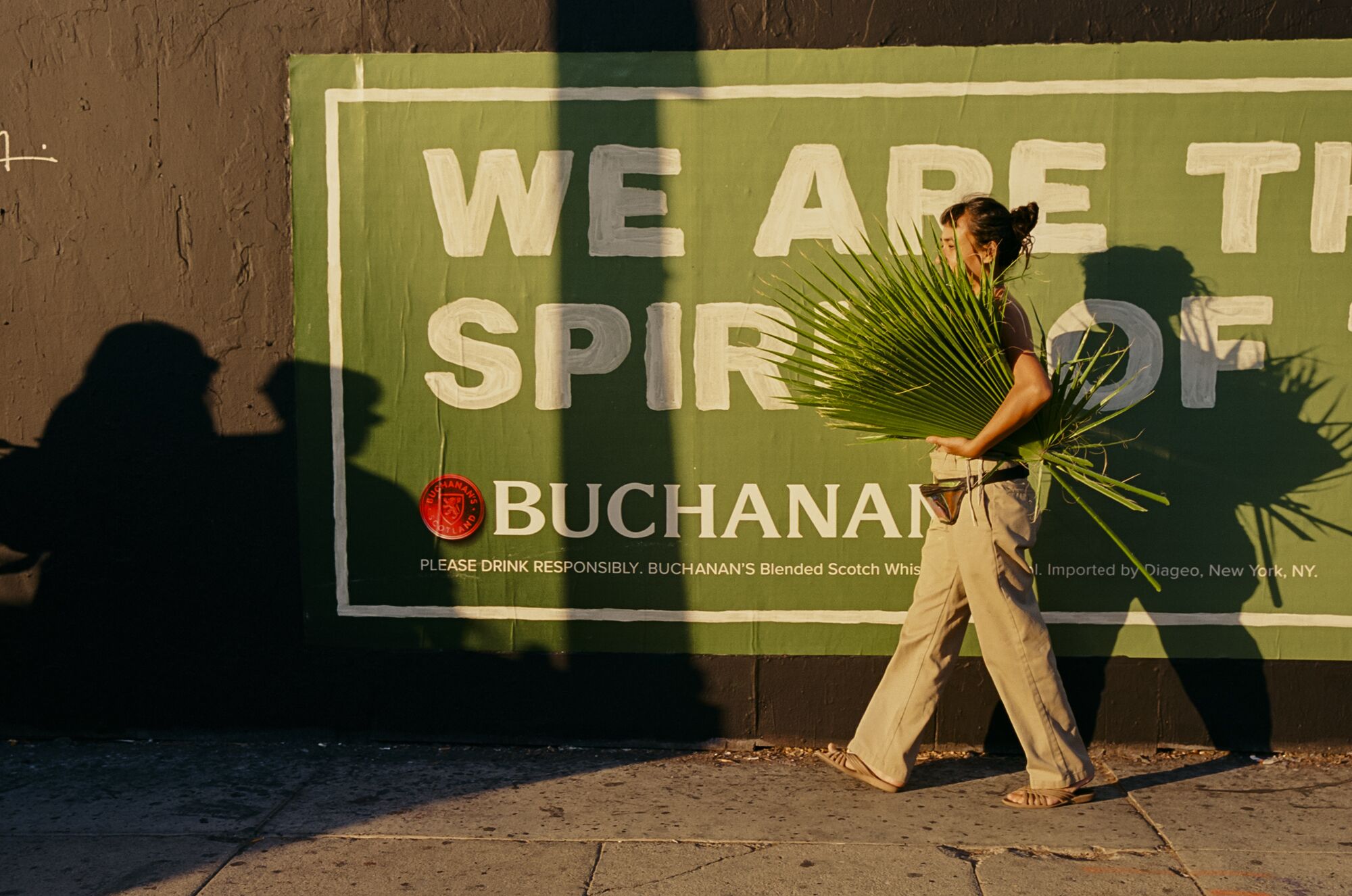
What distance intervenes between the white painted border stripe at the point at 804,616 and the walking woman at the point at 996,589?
0.42m

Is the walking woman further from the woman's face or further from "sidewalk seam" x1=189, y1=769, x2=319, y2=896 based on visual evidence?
"sidewalk seam" x1=189, y1=769, x2=319, y2=896

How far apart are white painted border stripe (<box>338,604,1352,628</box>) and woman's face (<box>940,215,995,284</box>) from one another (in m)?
1.36

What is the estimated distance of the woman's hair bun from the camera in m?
4.11

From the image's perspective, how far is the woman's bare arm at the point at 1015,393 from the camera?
13.0 feet

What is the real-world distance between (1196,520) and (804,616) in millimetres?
1493

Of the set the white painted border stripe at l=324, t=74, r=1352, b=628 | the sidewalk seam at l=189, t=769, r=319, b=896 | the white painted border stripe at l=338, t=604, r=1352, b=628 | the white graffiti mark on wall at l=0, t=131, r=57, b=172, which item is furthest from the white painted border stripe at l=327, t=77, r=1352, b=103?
the sidewalk seam at l=189, t=769, r=319, b=896

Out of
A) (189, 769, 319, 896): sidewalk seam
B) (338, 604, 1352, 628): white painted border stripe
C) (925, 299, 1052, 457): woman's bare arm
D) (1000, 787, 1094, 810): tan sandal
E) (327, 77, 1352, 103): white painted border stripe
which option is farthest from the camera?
(338, 604, 1352, 628): white painted border stripe

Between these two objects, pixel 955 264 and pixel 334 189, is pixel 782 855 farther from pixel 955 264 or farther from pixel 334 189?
pixel 334 189

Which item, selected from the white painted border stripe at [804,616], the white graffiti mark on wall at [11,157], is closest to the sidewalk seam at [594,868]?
the white painted border stripe at [804,616]

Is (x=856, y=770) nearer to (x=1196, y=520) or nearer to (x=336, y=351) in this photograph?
(x=1196, y=520)

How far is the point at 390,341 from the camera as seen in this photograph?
488 cm

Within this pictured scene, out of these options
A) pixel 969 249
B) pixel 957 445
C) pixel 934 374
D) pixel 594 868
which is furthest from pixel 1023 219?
pixel 594 868

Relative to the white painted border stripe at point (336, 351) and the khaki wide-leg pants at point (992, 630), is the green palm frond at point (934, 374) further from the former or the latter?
the white painted border stripe at point (336, 351)

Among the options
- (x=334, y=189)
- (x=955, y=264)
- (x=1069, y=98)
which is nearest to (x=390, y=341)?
(x=334, y=189)
